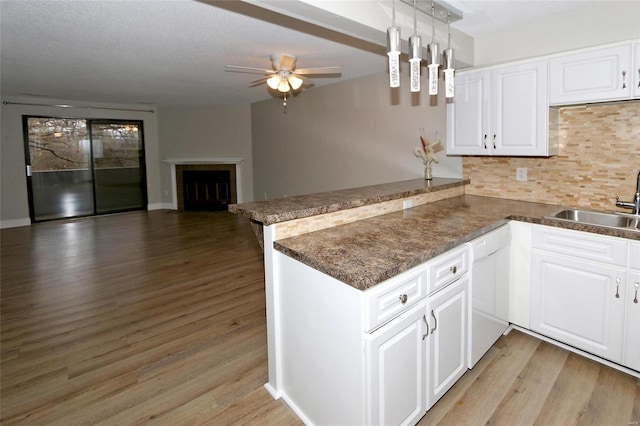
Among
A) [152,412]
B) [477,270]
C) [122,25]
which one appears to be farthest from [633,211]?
[122,25]

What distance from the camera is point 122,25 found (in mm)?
3150

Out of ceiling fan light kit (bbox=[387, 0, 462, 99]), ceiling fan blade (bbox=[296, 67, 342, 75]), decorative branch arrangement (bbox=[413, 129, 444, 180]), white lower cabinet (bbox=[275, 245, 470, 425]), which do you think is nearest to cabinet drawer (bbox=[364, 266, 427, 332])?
white lower cabinet (bbox=[275, 245, 470, 425])

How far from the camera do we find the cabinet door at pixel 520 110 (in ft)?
9.31

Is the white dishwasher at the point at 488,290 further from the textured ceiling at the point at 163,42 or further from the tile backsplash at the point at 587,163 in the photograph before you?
the textured ceiling at the point at 163,42

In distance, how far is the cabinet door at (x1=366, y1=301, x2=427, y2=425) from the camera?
1586 millimetres

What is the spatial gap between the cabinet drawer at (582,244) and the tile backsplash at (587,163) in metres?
0.74

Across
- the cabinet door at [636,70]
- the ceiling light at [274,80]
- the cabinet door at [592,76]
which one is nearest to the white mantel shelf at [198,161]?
the ceiling light at [274,80]

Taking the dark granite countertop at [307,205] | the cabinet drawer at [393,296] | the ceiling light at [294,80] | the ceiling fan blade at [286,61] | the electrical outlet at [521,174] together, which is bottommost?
the cabinet drawer at [393,296]

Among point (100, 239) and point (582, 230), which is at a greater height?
point (582, 230)

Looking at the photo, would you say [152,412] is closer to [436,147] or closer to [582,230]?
[582,230]

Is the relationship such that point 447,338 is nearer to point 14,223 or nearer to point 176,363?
point 176,363

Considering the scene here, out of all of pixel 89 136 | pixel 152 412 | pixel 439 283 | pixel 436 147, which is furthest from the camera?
pixel 89 136

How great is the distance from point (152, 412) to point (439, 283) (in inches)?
67.6

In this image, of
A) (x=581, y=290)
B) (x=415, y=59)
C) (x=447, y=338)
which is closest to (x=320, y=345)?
(x=447, y=338)
